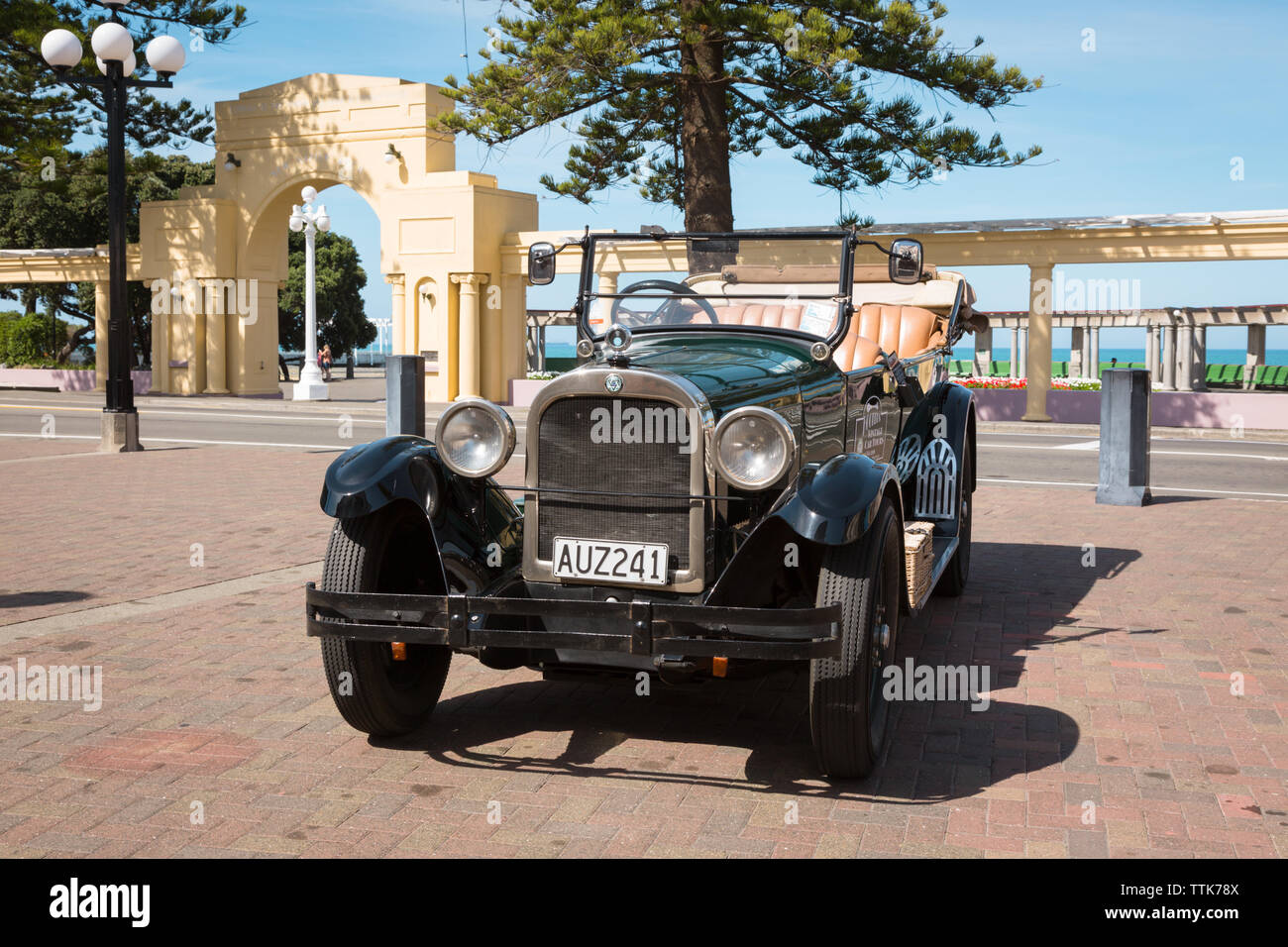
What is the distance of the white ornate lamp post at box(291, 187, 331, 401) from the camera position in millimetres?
28969

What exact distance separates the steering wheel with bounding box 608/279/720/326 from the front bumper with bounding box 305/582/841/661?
Result: 74.3 inches

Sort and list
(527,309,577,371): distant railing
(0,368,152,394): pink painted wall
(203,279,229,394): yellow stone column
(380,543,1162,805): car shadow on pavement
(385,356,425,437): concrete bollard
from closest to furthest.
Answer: (380,543,1162,805): car shadow on pavement, (385,356,425,437): concrete bollard, (203,279,229,394): yellow stone column, (0,368,152,394): pink painted wall, (527,309,577,371): distant railing

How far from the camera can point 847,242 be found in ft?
18.7

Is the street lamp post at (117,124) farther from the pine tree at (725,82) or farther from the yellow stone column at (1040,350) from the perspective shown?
the yellow stone column at (1040,350)

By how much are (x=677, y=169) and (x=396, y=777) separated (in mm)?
21657

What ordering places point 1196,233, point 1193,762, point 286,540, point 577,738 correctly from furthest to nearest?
point 1196,233, point 286,540, point 577,738, point 1193,762

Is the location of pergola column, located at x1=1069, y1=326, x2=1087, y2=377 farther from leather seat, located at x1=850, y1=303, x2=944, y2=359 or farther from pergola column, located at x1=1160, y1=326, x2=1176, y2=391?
leather seat, located at x1=850, y1=303, x2=944, y2=359

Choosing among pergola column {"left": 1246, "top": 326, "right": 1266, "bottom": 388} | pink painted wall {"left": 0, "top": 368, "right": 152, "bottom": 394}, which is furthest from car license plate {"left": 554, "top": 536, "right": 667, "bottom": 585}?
pergola column {"left": 1246, "top": 326, "right": 1266, "bottom": 388}

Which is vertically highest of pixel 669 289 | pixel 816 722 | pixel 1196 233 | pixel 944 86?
pixel 944 86

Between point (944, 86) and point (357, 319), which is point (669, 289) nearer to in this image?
point (944, 86)

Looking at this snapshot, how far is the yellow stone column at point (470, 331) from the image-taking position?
30188 mm

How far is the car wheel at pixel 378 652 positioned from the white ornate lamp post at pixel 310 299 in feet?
80.5
